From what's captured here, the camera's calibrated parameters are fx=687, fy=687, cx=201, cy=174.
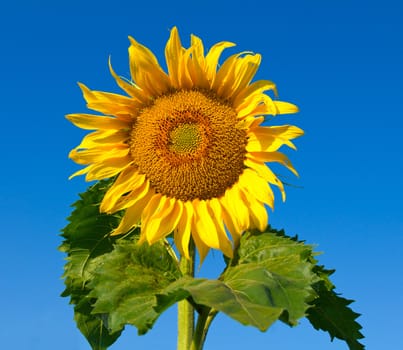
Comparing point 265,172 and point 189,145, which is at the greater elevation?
point 189,145

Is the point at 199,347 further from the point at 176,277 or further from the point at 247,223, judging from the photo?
the point at 247,223

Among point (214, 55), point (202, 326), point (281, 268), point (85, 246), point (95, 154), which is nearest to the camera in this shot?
point (281, 268)

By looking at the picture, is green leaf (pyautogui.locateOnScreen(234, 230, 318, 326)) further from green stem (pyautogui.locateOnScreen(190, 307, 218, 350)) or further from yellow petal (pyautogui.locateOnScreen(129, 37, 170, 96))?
yellow petal (pyautogui.locateOnScreen(129, 37, 170, 96))

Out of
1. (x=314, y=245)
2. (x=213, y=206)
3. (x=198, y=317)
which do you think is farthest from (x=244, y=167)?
(x=198, y=317)

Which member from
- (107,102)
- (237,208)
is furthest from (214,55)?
(237,208)

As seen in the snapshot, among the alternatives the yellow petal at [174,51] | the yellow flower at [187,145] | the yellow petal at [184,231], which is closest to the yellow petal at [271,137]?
the yellow flower at [187,145]

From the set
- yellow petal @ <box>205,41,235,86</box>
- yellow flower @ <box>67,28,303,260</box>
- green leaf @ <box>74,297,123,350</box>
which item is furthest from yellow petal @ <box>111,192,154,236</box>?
yellow petal @ <box>205,41,235,86</box>

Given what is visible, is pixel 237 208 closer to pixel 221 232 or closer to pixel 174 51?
pixel 221 232
